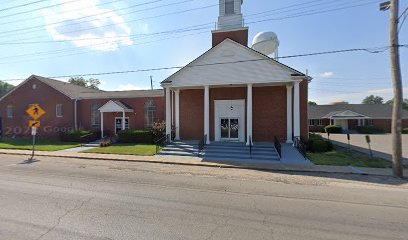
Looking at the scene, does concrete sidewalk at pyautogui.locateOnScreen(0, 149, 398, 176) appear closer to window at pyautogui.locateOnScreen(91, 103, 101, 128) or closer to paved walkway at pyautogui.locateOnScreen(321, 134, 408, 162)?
paved walkway at pyautogui.locateOnScreen(321, 134, 408, 162)

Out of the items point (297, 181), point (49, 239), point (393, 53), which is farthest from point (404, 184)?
point (49, 239)

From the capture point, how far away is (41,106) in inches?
1096

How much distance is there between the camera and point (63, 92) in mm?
26641

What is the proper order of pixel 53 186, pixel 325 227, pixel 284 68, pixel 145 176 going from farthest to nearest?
pixel 284 68 → pixel 145 176 → pixel 53 186 → pixel 325 227

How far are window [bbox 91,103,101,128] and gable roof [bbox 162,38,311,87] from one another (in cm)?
1239

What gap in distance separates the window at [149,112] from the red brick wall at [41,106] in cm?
895

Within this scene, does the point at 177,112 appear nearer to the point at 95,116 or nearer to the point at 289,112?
the point at 289,112

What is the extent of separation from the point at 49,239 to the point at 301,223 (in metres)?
4.79

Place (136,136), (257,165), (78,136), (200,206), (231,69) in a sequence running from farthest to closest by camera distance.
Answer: (78,136) → (136,136) → (231,69) → (257,165) → (200,206)

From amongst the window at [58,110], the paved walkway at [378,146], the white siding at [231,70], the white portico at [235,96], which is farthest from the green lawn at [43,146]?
the paved walkway at [378,146]

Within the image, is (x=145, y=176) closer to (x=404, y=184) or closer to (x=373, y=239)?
(x=373, y=239)

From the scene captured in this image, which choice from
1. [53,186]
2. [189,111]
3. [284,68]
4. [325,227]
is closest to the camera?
[325,227]

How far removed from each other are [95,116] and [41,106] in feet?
24.9

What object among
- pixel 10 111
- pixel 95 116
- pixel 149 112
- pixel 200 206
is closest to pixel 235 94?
pixel 149 112
